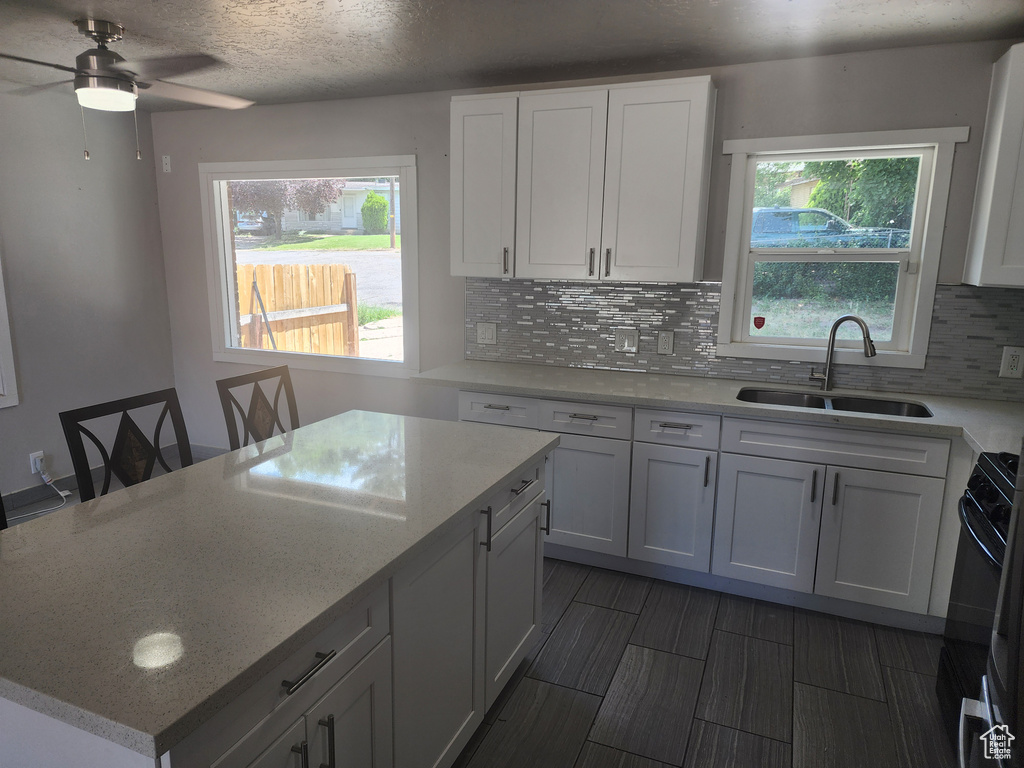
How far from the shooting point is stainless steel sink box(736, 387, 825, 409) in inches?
115

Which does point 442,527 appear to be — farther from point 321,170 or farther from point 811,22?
point 321,170

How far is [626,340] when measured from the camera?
10.9 ft

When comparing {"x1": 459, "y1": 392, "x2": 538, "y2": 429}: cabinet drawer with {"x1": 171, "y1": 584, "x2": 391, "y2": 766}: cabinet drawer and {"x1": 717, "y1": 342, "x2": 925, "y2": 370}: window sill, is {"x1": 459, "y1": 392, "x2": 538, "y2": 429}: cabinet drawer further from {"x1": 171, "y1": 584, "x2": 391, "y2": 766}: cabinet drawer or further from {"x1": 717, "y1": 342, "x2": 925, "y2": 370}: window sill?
{"x1": 171, "y1": 584, "x2": 391, "y2": 766}: cabinet drawer

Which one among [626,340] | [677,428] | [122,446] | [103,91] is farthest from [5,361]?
[677,428]

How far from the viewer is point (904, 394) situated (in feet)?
9.41

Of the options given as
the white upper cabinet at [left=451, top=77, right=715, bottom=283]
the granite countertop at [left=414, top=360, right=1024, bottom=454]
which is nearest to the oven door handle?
the granite countertop at [left=414, top=360, right=1024, bottom=454]

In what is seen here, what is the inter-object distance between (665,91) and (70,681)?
2.88 m

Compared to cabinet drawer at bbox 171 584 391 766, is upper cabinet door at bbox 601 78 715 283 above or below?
above

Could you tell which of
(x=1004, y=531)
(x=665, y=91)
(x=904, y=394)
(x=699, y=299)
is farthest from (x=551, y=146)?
(x=1004, y=531)

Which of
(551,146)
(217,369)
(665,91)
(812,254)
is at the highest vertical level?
(665,91)

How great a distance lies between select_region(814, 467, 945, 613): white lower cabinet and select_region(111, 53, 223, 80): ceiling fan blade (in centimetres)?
342

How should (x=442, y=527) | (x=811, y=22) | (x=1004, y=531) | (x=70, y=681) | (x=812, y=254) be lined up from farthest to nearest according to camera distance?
1. (x=812, y=254)
2. (x=811, y=22)
3. (x=1004, y=531)
4. (x=442, y=527)
5. (x=70, y=681)

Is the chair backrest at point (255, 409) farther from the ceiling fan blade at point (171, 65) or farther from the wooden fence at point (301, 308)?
the ceiling fan blade at point (171, 65)

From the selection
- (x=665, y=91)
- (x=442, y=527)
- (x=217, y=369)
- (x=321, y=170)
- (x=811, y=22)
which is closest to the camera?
(x=442, y=527)
